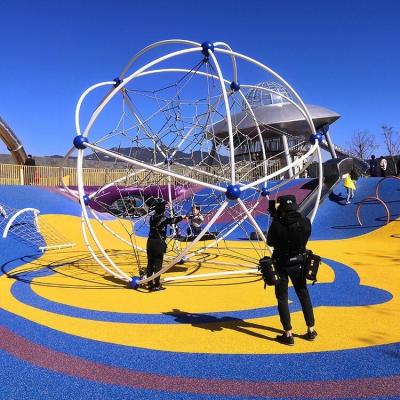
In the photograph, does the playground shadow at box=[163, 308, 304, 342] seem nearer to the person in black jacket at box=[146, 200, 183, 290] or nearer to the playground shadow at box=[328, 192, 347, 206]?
the person in black jacket at box=[146, 200, 183, 290]

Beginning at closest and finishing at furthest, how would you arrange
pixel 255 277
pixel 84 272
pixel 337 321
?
pixel 337 321, pixel 255 277, pixel 84 272

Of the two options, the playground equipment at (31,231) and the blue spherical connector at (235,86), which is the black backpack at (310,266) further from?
the playground equipment at (31,231)

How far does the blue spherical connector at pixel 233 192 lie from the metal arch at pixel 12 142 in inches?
1000

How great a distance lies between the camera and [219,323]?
609 centimetres

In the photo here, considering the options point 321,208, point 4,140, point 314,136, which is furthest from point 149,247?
point 4,140

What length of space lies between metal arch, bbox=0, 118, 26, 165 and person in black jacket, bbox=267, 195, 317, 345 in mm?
27039

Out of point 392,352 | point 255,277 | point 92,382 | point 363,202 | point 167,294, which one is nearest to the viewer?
point 92,382

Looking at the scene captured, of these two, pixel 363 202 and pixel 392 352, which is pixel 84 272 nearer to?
pixel 392 352

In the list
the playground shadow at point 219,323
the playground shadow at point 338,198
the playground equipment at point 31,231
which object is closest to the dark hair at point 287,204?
the playground shadow at point 219,323

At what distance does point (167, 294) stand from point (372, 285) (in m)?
4.01

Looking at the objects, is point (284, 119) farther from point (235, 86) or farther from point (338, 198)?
point (235, 86)

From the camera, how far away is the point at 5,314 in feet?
21.3

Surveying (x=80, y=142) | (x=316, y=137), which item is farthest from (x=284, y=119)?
(x=80, y=142)

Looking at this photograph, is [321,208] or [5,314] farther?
[321,208]
